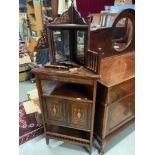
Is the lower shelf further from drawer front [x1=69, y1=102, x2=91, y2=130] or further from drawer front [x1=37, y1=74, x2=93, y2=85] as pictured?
drawer front [x1=37, y1=74, x2=93, y2=85]

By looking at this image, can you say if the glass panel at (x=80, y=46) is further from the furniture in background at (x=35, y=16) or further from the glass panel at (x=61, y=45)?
the furniture in background at (x=35, y=16)

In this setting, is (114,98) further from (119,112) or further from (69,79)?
(69,79)

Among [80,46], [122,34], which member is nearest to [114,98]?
[80,46]

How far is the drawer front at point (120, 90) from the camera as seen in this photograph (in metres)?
1.27

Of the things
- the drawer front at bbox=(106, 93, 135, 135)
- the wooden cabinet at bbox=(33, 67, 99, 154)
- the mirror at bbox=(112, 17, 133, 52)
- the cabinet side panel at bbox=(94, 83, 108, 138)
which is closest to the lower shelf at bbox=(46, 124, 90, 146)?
the wooden cabinet at bbox=(33, 67, 99, 154)

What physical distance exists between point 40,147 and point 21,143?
0.20 metres

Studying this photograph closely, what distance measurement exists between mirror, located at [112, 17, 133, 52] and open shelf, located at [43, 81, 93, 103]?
628mm

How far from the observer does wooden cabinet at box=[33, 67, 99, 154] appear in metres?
1.22

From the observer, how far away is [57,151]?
1.62 metres

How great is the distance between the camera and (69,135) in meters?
1.56

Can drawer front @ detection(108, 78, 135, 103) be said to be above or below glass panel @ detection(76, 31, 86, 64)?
below

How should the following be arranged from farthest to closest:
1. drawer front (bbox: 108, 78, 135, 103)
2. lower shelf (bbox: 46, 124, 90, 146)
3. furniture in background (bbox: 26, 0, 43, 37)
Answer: furniture in background (bbox: 26, 0, 43, 37)
lower shelf (bbox: 46, 124, 90, 146)
drawer front (bbox: 108, 78, 135, 103)
